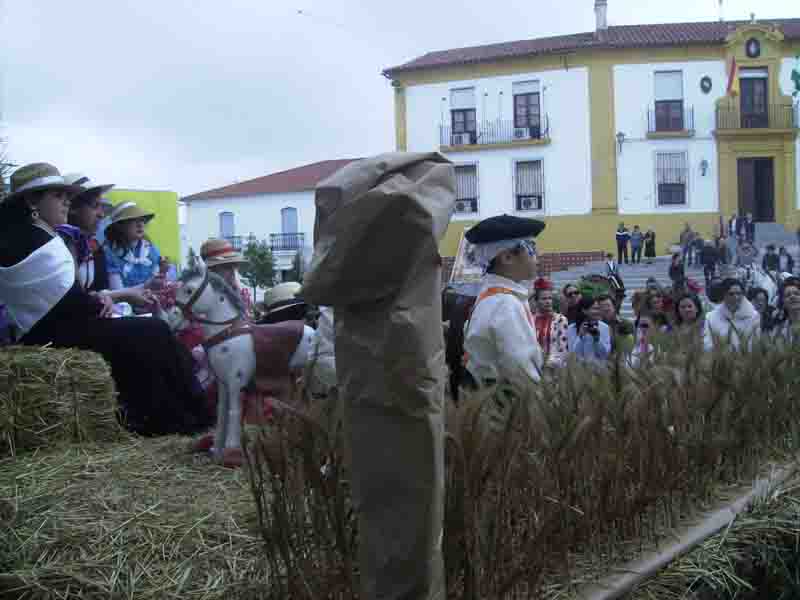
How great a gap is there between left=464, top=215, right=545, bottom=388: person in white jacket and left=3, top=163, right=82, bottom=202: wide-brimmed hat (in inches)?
91.2

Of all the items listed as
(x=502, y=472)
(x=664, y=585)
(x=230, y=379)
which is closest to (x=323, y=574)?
(x=502, y=472)

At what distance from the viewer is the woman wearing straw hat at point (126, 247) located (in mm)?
6383

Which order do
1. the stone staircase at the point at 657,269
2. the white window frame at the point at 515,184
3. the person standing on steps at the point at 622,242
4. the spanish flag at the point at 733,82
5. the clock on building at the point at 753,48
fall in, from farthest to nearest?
the white window frame at the point at 515,184, the clock on building at the point at 753,48, the spanish flag at the point at 733,82, the person standing on steps at the point at 622,242, the stone staircase at the point at 657,269

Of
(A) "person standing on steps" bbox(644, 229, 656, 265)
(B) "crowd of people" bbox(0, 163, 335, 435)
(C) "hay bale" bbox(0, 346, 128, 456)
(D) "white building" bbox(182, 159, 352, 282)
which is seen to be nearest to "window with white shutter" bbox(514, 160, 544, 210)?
(A) "person standing on steps" bbox(644, 229, 656, 265)

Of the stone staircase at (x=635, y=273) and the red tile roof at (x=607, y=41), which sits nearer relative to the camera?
the stone staircase at (x=635, y=273)

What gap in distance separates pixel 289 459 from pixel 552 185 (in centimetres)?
3449

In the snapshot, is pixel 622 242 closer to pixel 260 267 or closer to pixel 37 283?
pixel 260 267

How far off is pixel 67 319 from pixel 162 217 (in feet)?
26.3

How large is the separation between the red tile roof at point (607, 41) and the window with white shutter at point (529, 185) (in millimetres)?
4385

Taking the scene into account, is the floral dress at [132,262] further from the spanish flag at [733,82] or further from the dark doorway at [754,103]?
the dark doorway at [754,103]

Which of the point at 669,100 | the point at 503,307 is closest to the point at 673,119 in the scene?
the point at 669,100

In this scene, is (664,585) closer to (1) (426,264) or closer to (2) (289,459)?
(2) (289,459)

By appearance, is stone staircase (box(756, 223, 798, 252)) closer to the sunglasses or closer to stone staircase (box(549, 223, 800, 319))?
stone staircase (box(549, 223, 800, 319))

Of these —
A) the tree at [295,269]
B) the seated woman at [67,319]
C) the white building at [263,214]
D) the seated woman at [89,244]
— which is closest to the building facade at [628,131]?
the tree at [295,269]
